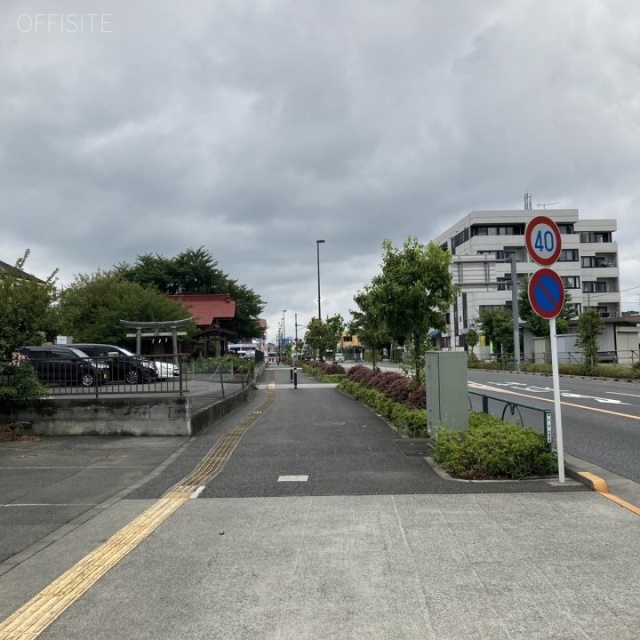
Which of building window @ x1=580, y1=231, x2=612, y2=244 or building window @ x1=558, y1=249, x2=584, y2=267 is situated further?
building window @ x1=580, y1=231, x2=612, y2=244

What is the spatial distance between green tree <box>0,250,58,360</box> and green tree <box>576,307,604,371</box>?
3088 centimetres

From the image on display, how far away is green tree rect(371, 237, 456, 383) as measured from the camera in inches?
534

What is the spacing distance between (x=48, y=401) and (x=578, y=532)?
10.8 meters

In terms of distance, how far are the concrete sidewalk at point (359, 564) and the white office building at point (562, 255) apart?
67.0 m

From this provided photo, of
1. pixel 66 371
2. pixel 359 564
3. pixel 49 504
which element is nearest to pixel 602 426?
pixel 359 564

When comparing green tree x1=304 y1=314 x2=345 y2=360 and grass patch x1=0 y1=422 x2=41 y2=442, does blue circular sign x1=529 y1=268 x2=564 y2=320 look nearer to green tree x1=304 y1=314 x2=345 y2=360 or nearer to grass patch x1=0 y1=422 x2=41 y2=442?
grass patch x1=0 y1=422 x2=41 y2=442

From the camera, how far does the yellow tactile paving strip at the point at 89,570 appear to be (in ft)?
12.3

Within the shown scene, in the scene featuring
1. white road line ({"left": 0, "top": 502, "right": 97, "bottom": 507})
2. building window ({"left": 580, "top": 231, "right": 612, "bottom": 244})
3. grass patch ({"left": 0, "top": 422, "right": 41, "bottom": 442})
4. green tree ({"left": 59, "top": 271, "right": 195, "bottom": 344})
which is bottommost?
white road line ({"left": 0, "top": 502, "right": 97, "bottom": 507})

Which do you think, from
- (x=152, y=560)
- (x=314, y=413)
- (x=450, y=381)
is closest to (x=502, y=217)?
(x=314, y=413)

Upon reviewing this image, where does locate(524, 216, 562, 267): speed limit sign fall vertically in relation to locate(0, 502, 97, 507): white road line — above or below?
above

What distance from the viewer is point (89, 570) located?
15.4 ft

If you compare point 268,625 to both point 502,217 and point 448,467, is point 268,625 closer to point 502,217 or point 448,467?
point 448,467

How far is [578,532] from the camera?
5344 mm

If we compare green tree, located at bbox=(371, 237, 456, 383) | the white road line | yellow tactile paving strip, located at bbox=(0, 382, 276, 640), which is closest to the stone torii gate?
green tree, located at bbox=(371, 237, 456, 383)
